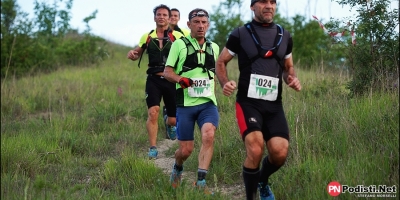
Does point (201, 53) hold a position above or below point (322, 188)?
above

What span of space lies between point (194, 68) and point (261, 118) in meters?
1.40

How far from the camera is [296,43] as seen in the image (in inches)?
752

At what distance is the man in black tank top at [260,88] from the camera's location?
16.5 feet

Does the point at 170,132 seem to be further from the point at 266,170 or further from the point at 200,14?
the point at 266,170

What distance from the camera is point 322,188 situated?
512cm

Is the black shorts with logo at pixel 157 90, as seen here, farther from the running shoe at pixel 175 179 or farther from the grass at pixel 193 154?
the running shoe at pixel 175 179

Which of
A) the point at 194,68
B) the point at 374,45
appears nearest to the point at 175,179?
the point at 194,68

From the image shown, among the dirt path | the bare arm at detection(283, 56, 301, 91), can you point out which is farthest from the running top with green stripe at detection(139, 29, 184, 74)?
the bare arm at detection(283, 56, 301, 91)

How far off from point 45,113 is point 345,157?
785cm

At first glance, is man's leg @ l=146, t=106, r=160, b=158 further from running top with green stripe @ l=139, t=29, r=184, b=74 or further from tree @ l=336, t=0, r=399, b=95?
tree @ l=336, t=0, r=399, b=95

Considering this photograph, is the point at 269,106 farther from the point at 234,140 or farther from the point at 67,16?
the point at 67,16

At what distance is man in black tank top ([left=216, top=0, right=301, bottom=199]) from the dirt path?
2.94 ft

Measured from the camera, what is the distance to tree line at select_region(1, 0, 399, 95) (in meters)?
7.48

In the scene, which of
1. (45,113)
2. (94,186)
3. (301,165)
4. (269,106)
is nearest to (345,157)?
(301,165)
